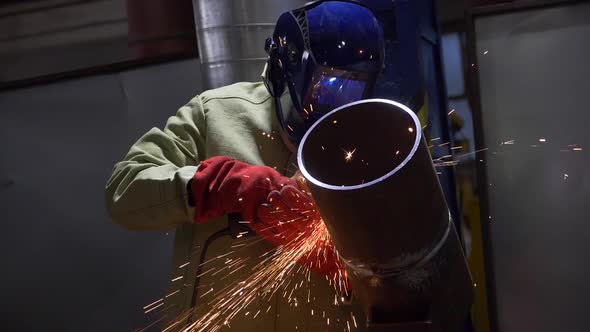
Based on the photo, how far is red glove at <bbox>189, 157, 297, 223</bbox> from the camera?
1625 millimetres

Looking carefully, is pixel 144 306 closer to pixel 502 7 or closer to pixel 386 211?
pixel 502 7

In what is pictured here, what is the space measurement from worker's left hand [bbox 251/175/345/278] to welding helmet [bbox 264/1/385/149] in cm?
20

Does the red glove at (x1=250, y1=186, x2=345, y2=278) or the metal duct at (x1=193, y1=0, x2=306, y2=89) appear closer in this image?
the red glove at (x1=250, y1=186, x2=345, y2=278)

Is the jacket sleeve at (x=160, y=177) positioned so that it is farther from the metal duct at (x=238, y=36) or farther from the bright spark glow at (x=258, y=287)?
the metal duct at (x=238, y=36)

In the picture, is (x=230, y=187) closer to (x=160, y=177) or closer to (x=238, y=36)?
(x=160, y=177)

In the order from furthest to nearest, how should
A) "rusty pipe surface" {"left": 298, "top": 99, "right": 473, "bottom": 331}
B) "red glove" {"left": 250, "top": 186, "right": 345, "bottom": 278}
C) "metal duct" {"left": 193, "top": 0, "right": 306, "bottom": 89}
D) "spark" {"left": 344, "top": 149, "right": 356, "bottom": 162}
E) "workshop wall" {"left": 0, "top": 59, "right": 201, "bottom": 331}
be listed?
"workshop wall" {"left": 0, "top": 59, "right": 201, "bottom": 331} < "metal duct" {"left": 193, "top": 0, "right": 306, "bottom": 89} < "red glove" {"left": 250, "top": 186, "right": 345, "bottom": 278} < "spark" {"left": 344, "top": 149, "right": 356, "bottom": 162} < "rusty pipe surface" {"left": 298, "top": 99, "right": 473, "bottom": 331}

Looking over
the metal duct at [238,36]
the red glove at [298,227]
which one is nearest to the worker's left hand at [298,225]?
the red glove at [298,227]

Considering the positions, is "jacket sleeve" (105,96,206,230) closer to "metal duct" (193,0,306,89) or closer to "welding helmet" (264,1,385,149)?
"welding helmet" (264,1,385,149)

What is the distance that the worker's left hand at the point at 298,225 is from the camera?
1.60m

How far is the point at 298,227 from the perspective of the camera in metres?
1.66

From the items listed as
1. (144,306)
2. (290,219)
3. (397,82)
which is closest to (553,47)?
(397,82)

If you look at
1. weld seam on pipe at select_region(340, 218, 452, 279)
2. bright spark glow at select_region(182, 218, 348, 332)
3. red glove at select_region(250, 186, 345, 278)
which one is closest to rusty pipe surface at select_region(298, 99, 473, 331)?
weld seam on pipe at select_region(340, 218, 452, 279)

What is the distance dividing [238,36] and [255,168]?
3.71 feet

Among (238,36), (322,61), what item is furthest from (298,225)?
(238,36)
